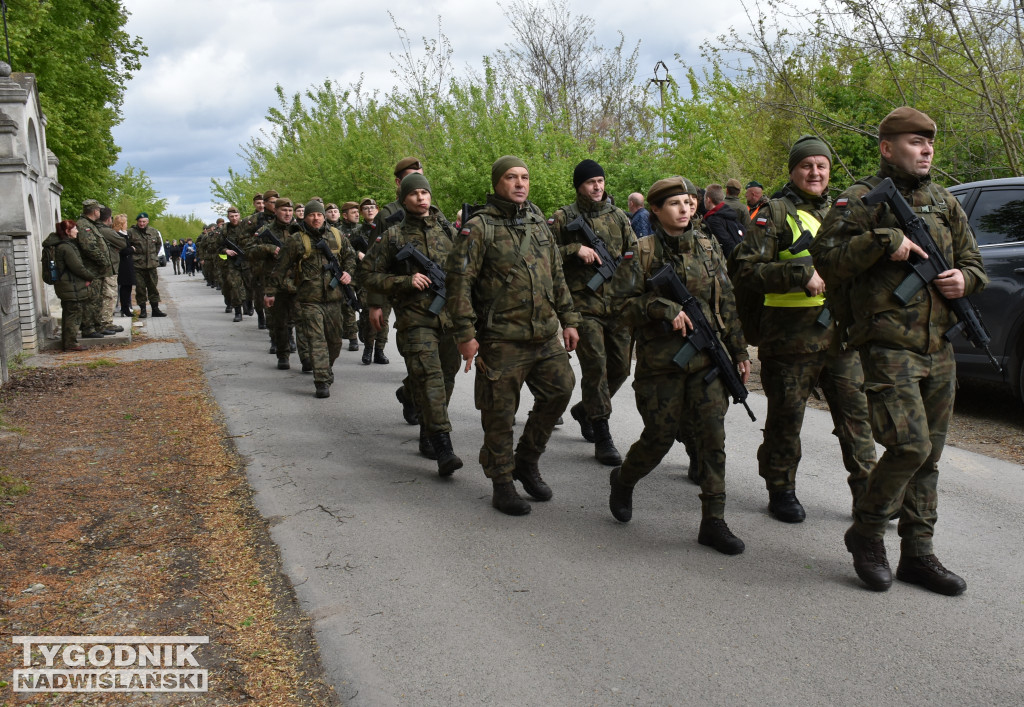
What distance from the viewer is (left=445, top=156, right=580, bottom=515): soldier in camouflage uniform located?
544cm

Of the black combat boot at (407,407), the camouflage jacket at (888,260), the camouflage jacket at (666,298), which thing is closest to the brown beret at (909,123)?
the camouflage jacket at (888,260)

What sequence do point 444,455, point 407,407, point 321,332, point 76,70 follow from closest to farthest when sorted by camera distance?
point 444,455 < point 407,407 < point 321,332 < point 76,70

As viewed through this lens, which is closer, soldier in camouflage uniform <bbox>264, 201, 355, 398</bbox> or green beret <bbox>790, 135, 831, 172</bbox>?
green beret <bbox>790, 135, 831, 172</bbox>

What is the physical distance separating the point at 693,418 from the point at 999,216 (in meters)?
4.32

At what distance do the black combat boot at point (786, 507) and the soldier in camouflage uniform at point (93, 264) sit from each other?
37.2 ft

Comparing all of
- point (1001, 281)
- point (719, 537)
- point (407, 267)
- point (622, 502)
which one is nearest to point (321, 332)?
point (407, 267)

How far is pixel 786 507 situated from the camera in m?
5.12

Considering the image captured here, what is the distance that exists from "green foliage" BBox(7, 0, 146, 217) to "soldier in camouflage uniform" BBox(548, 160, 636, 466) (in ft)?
59.2

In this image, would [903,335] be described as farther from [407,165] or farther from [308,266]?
[308,266]

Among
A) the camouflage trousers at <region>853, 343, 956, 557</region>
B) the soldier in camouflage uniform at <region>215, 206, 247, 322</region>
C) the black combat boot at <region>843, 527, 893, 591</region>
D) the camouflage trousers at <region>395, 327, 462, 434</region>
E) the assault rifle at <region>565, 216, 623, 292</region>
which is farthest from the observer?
the soldier in camouflage uniform at <region>215, 206, 247, 322</region>

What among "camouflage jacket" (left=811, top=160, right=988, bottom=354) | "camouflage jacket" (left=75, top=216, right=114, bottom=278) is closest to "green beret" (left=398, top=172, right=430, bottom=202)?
"camouflage jacket" (left=811, top=160, right=988, bottom=354)

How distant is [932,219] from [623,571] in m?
2.24

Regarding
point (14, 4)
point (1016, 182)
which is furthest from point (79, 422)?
point (14, 4)

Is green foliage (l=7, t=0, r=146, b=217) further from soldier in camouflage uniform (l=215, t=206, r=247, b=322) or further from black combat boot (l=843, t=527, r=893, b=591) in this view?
black combat boot (l=843, t=527, r=893, b=591)
